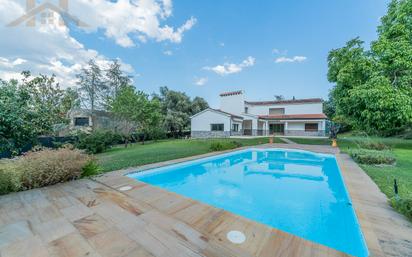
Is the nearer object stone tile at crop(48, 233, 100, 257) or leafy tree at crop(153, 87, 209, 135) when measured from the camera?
stone tile at crop(48, 233, 100, 257)

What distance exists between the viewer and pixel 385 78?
33.8 feet

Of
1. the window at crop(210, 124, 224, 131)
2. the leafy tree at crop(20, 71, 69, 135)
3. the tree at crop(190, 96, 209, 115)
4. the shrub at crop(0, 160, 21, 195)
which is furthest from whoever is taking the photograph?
the tree at crop(190, 96, 209, 115)

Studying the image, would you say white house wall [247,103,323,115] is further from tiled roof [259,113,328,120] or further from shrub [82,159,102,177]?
shrub [82,159,102,177]

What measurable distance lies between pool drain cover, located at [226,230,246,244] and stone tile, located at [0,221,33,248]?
10.3ft

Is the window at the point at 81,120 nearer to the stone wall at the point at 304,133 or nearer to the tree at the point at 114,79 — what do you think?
the tree at the point at 114,79

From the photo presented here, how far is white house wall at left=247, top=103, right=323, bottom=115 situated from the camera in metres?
27.1

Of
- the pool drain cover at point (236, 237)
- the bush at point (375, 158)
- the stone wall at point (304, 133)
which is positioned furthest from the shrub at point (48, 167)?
the stone wall at point (304, 133)

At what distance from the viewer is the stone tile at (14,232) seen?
8.67 ft

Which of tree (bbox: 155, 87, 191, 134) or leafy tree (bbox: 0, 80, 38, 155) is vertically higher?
tree (bbox: 155, 87, 191, 134)

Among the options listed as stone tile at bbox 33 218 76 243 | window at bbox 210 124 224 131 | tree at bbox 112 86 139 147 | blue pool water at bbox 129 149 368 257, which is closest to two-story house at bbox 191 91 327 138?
window at bbox 210 124 224 131

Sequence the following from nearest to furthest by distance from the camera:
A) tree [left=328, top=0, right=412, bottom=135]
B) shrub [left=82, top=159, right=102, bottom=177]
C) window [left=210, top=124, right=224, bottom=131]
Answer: shrub [left=82, top=159, right=102, bottom=177] → tree [left=328, top=0, right=412, bottom=135] → window [left=210, top=124, right=224, bottom=131]

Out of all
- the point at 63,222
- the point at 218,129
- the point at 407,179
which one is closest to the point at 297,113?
the point at 218,129

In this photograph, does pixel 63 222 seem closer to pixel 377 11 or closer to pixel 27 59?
pixel 27 59

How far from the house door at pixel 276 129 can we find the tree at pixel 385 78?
49.9 ft
